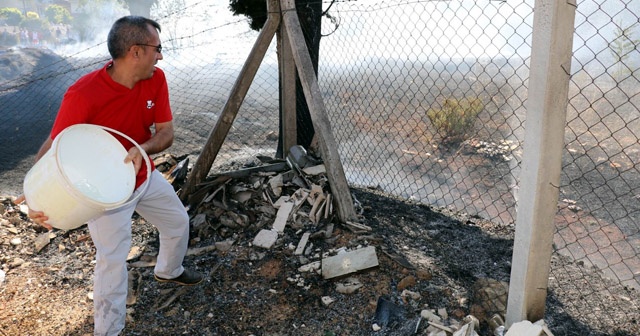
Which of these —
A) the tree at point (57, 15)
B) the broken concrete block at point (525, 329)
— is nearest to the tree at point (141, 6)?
the tree at point (57, 15)

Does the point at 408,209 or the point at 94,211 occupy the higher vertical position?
the point at 94,211

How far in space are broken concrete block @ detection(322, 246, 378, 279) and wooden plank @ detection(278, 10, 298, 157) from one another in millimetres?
2062

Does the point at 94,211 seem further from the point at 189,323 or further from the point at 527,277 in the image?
the point at 527,277

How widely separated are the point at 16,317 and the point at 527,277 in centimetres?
351

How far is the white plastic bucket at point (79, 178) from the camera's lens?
2.75 meters

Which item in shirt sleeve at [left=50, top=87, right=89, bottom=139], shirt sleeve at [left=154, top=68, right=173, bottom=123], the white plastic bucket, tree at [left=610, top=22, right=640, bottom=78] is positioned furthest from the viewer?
tree at [left=610, top=22, right=640, bottom=78]

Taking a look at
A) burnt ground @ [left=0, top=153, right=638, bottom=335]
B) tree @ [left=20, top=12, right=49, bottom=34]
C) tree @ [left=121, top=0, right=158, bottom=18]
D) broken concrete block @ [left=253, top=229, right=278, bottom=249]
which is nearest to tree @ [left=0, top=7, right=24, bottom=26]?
tree @ [left=20, top=12, right=49, bottom=34]

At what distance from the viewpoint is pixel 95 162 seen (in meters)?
2.96

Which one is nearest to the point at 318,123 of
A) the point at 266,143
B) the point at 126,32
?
the point at 126,32

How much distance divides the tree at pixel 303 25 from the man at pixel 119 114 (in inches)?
97.6

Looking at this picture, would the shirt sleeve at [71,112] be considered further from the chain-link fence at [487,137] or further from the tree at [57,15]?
the tree at [57,15]

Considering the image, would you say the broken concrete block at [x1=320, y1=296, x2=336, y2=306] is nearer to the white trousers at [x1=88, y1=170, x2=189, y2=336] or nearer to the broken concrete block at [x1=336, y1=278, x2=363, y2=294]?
the broken concrete block at [x1=336, y1=278, x2=363, y2=294]

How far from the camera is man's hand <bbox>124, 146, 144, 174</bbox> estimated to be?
10.0 ft

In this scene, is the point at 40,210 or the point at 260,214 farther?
the point at 260,214
